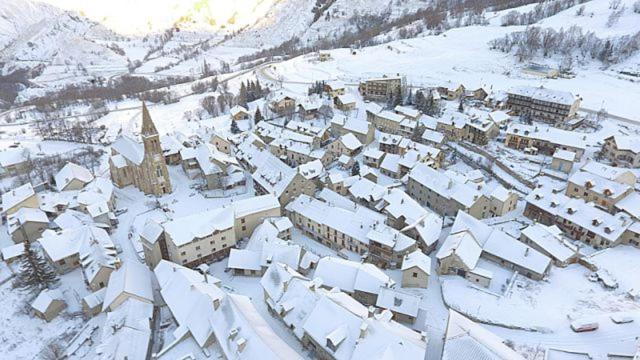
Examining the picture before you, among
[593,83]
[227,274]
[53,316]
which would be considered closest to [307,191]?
[227,274]

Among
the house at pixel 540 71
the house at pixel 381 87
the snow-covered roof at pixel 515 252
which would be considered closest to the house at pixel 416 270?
the snow-covered roof at pixel 515 252

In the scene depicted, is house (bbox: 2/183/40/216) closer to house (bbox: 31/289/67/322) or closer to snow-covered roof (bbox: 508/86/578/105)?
house (bbox: 31/289/67/322)

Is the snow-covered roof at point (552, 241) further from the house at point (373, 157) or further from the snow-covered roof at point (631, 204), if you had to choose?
the house at point (373, 157)

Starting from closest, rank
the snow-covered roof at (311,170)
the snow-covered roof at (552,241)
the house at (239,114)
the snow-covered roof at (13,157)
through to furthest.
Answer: the snow-covered roof at (552,241) → the snow-covered roof at (311,170) → the snow-covered roof at (13,157) → the house at (239,114)

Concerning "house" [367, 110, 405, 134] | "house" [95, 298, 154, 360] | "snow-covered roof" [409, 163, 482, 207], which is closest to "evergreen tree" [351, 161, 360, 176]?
"snow-covered roof" [409, 163, 482, 207]

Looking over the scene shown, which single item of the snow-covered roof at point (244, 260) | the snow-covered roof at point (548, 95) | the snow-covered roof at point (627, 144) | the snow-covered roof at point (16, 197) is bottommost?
the snow-covered roof at point (244, 260)

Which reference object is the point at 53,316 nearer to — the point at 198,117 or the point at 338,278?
the point at 338,278
